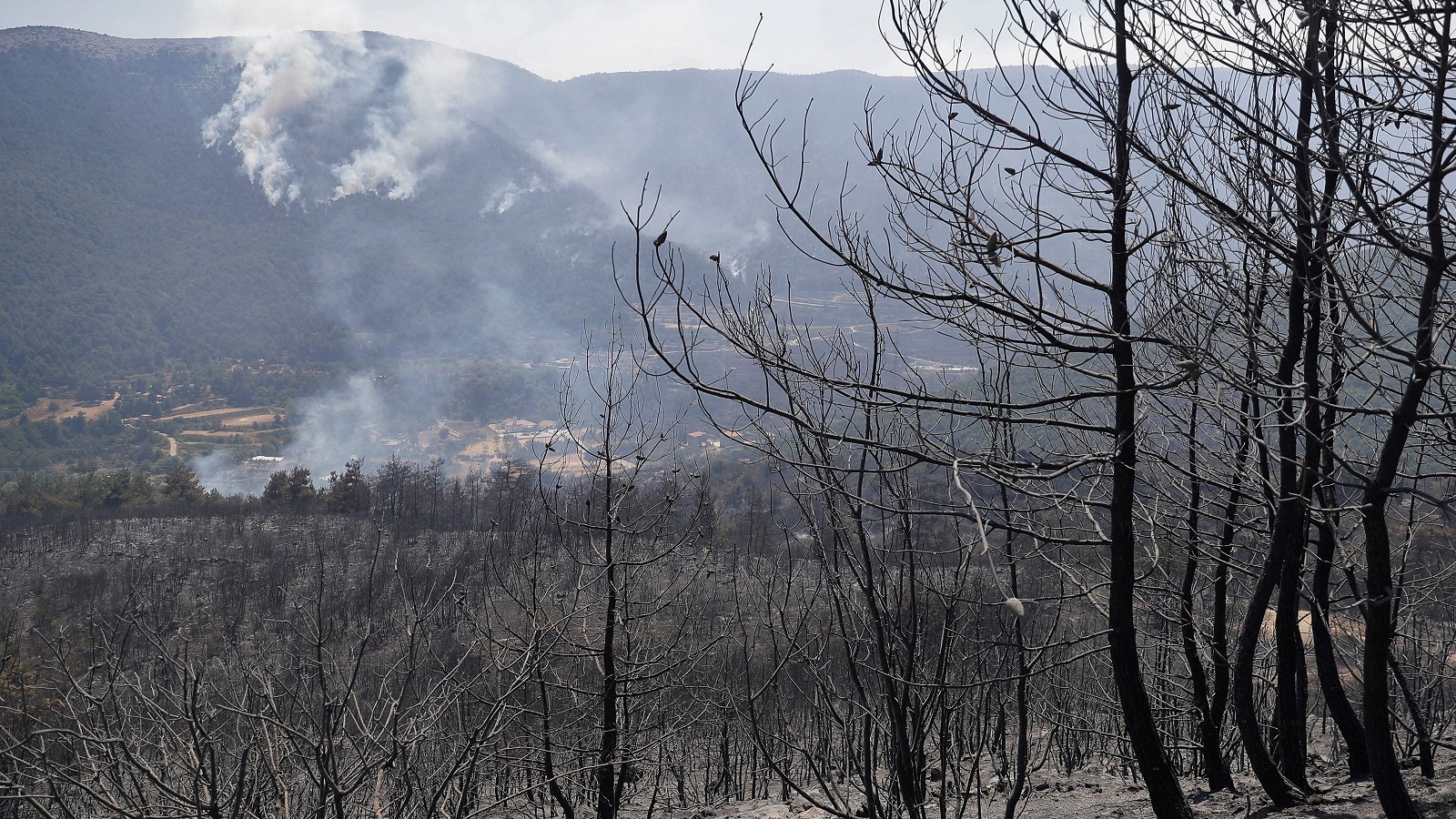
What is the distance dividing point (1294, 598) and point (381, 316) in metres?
119

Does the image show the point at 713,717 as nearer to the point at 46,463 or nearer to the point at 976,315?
the point at 976,315

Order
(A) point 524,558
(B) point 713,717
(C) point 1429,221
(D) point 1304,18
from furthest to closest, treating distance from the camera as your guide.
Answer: (B) point 713,717
(A) point 524,558
(D) point 1304,18
(C) point 1429,221

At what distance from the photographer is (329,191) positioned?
126m

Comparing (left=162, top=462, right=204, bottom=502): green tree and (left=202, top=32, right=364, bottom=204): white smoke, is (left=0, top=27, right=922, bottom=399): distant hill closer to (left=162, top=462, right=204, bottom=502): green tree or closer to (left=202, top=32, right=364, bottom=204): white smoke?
(left=202, top=32, right=364, bottom=204): white smoke

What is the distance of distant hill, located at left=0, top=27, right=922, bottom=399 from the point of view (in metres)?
91.9

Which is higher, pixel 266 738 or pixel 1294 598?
pixel 1294 598

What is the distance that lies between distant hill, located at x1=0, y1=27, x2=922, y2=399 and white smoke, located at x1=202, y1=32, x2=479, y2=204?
0.36 metres

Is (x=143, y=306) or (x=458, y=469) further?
(x=143, y=306)

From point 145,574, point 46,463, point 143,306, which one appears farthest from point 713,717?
point 143,306

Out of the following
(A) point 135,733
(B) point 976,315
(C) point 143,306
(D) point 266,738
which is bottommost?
(A) point 135,733

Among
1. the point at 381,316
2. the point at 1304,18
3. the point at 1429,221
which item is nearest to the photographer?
the point at 1429,221

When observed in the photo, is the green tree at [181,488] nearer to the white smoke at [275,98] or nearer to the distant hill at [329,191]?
the distant hill at [329,191]

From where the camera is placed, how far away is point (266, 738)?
3.19m

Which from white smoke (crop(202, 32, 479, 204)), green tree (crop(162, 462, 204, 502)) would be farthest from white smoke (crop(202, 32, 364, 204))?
green tree (crop(162, 462, 204, 502))
